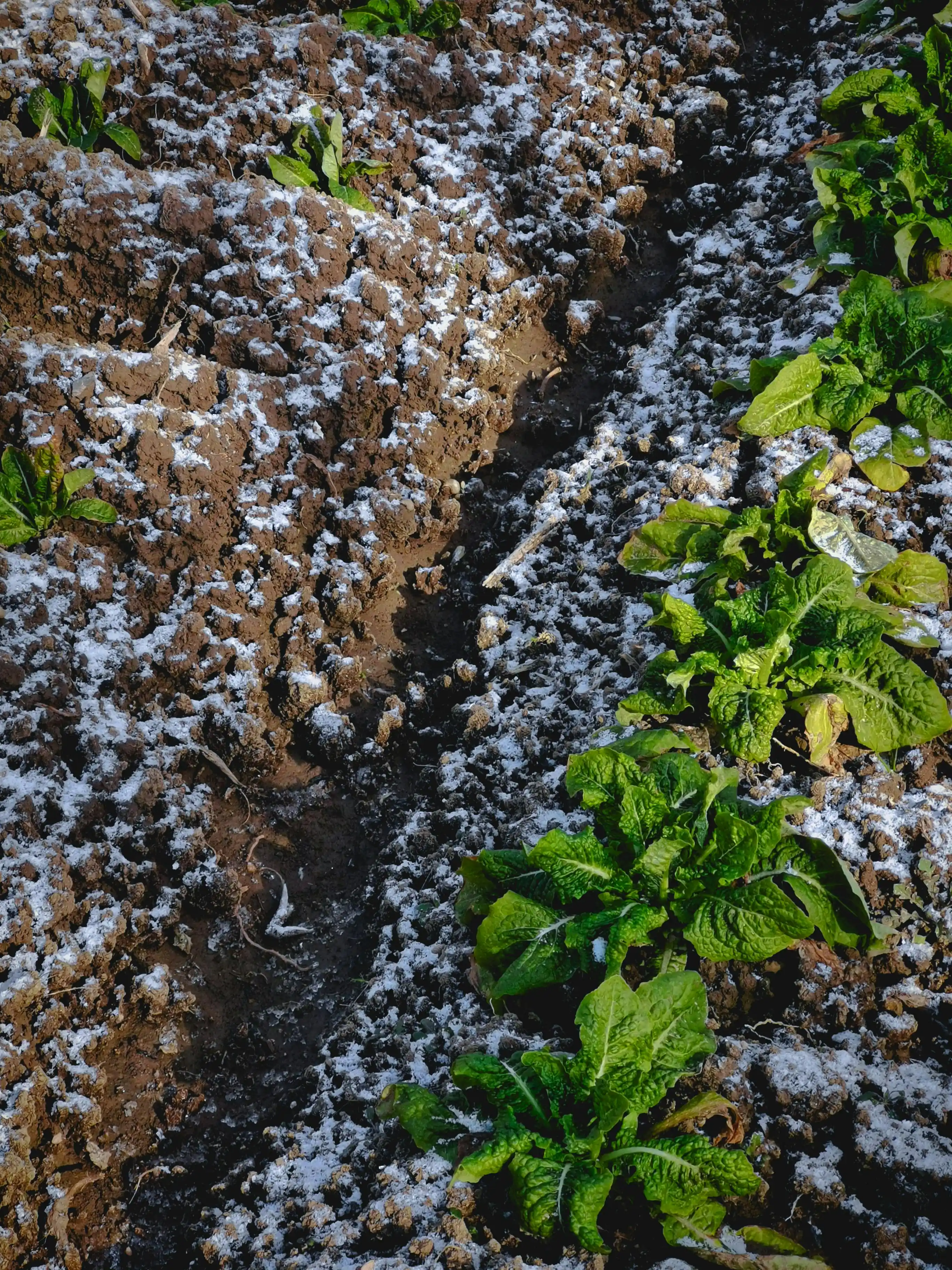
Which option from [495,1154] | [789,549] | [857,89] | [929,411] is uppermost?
[857,89]

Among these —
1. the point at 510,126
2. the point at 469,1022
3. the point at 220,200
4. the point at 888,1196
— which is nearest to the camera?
the point at 888,1196

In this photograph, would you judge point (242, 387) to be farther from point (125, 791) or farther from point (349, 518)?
point (125, 791)

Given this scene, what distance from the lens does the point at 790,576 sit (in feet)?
9.70

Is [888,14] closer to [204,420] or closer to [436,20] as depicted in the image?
[436,20]

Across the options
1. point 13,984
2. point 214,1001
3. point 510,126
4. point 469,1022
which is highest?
point 510,126

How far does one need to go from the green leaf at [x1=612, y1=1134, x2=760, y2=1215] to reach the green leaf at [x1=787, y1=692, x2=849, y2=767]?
1068mm

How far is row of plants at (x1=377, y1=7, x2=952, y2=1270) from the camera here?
2057mm

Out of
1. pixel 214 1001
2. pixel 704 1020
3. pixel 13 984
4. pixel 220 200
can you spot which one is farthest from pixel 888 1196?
pixel 220 200

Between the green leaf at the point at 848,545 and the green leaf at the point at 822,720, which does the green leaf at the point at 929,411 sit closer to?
the green leaf at the point at 848,545

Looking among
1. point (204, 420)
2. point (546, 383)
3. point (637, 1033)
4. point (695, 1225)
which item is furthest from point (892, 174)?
point (695, 1225)

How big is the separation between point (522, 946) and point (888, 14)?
5.15 metres

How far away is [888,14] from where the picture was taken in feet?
16.8

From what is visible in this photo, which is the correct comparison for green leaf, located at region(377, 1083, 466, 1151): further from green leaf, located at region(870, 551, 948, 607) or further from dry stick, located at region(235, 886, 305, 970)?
green leaf, located at region(870, 551, 948, 607)

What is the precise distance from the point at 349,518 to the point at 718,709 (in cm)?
167
